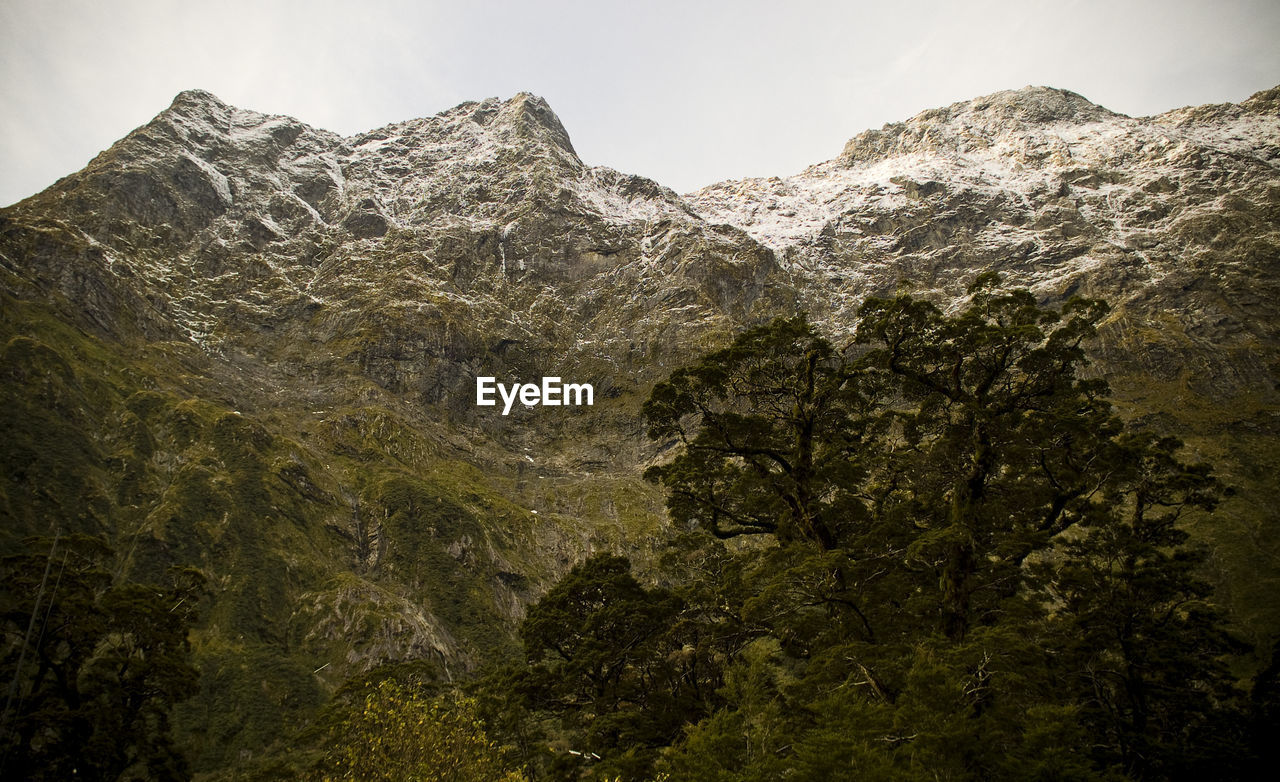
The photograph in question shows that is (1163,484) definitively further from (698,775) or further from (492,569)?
(492,569)

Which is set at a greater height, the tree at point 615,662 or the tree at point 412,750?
the tree at point 412,750

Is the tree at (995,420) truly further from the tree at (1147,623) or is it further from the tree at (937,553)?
the tree at (1147,623)

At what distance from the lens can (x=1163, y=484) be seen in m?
26.0

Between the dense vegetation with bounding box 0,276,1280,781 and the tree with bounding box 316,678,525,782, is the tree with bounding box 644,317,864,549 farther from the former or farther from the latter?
the tree with bounding box 316,678,525,782

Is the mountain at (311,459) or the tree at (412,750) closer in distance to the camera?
the tree at (412,750)

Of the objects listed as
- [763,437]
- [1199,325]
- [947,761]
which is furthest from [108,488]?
[1199,325]

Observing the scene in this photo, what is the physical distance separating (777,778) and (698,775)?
1911 millimetres

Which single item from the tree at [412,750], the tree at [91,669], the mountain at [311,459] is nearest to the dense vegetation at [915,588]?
the tree at [412,750]

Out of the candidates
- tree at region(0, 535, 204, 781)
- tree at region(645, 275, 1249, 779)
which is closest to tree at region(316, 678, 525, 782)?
tree at region(645, 275, 1249, 779)

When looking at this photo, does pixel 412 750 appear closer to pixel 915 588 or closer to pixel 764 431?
pixel 764 431

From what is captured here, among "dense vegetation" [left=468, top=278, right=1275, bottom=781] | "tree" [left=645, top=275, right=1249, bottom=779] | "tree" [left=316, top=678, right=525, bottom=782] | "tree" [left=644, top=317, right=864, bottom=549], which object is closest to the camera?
"tree" [left=645, top=275, right=1249, bottom=779]

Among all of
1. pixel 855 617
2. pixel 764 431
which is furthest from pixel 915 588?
pixel 764 431

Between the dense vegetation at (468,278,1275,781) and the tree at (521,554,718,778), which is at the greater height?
the dense vegetation at (468,278,1275,781)

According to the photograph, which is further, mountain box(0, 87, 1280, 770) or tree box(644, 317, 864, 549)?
mountain box(0, 87, 1280, 770)
